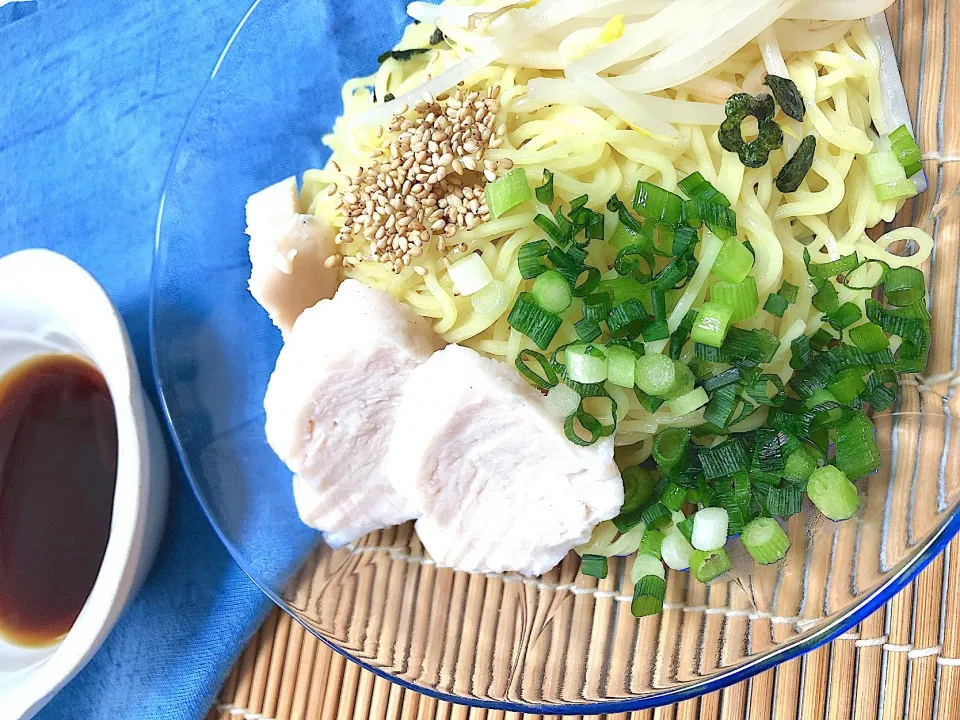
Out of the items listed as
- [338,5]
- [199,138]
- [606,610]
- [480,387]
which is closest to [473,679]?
[606,610]

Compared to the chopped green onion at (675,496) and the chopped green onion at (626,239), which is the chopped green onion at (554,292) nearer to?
the chopped green onion at (626,239)

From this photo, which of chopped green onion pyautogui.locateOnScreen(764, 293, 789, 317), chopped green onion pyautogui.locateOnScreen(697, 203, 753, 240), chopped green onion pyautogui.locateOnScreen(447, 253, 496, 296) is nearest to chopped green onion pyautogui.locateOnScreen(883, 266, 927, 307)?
chopped green onion pyautogui.locateOnScreen(764, 293, 789, 317)

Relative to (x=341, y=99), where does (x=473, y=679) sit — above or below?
below

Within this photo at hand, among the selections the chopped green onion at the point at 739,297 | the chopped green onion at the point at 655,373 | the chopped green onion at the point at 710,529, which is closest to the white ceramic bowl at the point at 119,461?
the chopped green onion at the point at 655,373

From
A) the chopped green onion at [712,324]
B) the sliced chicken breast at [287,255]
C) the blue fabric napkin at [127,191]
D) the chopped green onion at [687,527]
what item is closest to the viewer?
the chopped green onion at [712,324]

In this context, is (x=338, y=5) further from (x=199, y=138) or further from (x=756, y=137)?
(x=756, y=137)

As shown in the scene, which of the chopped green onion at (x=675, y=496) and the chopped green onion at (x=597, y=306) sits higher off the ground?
the chopped green onion at (x=597, y=306)

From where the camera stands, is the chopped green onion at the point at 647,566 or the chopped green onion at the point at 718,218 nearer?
the chopped green onion at the point at 718,218
